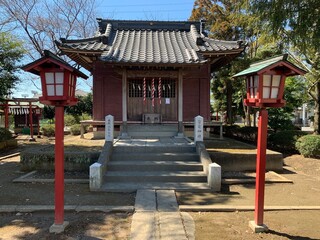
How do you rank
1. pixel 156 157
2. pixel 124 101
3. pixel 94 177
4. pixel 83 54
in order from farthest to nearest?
pixel 124 101 → pixel 83 54 → pixel 156 157 → pixel 94 177

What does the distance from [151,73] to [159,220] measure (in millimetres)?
7802

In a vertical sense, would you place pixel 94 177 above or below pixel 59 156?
below

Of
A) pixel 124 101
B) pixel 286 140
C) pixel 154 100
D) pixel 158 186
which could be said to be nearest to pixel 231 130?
pixel 286 140

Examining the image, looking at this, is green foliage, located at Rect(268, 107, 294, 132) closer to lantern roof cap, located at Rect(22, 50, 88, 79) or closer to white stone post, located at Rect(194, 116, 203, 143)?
white stone post, located at Rect(194, 116, 203, 143)

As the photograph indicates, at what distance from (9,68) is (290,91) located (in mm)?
15967

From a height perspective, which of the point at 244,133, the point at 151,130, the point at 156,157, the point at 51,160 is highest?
the point at 151,130

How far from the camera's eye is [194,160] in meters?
8.64

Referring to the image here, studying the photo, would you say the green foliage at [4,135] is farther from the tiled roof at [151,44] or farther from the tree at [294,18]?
the tree at [294,18]

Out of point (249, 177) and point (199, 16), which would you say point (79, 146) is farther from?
point (199, 16)

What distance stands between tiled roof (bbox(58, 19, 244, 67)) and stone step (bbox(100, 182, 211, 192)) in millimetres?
4982

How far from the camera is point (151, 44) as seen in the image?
43.3 feet

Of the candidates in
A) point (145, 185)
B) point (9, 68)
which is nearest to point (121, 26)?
point (9, 68)

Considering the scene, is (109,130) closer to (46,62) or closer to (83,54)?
(83,54)

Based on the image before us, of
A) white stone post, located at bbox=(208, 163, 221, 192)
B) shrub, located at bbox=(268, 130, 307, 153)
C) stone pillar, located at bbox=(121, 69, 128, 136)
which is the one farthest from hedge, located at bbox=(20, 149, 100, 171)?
shrub, located at bbox=(268, 130, 307, 153)
